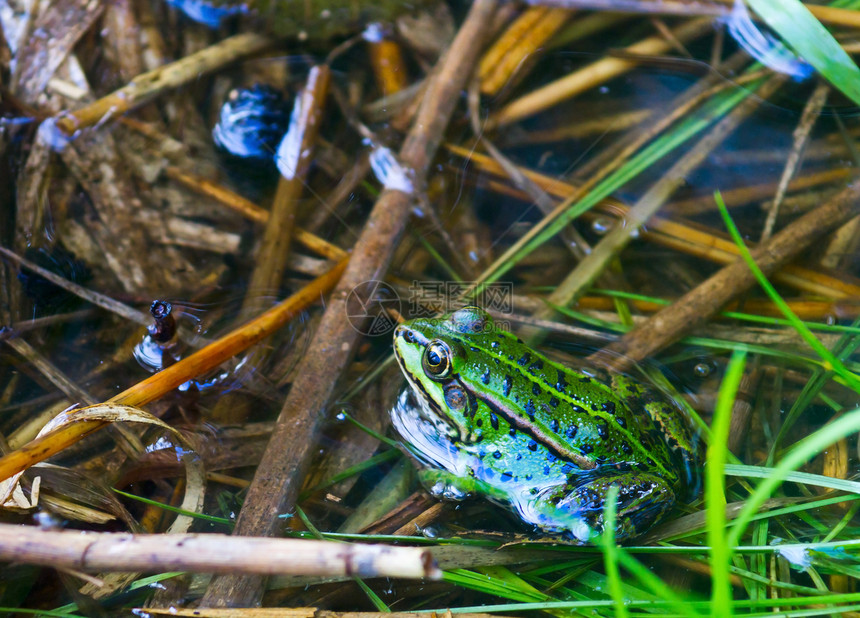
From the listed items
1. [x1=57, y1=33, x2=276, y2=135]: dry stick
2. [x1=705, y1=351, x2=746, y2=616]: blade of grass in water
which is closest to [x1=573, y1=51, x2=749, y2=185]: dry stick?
[x1=705, y1=351, x2=746, y2=616]: blade of grass in water

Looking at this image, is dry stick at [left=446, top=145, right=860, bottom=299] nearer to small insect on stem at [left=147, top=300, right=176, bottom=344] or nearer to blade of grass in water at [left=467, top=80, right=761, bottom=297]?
blade of grass in water at [left=467, top=80, right=761, bottom=297]

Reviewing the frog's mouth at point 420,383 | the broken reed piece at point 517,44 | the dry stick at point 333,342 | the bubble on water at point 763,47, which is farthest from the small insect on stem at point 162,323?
the bubble on water at point 763,47

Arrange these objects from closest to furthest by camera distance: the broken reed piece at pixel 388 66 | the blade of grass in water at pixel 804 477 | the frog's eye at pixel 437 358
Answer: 1. the blade of grass in water at pixel 804 477
2. the frog's eye at pixel 437 358
3. the broken reed piece at pixel 388 66

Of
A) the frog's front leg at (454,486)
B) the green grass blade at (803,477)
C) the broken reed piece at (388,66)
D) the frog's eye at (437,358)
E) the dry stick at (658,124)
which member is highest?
the broken reed piece at (388,66)

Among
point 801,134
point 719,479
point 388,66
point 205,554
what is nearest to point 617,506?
point 719,479

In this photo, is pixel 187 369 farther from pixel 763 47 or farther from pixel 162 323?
pixel 763 47

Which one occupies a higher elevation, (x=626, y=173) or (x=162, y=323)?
(x=626, y=173)

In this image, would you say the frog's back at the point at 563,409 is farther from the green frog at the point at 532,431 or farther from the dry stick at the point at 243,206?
the dry stick at the point at 243,206
